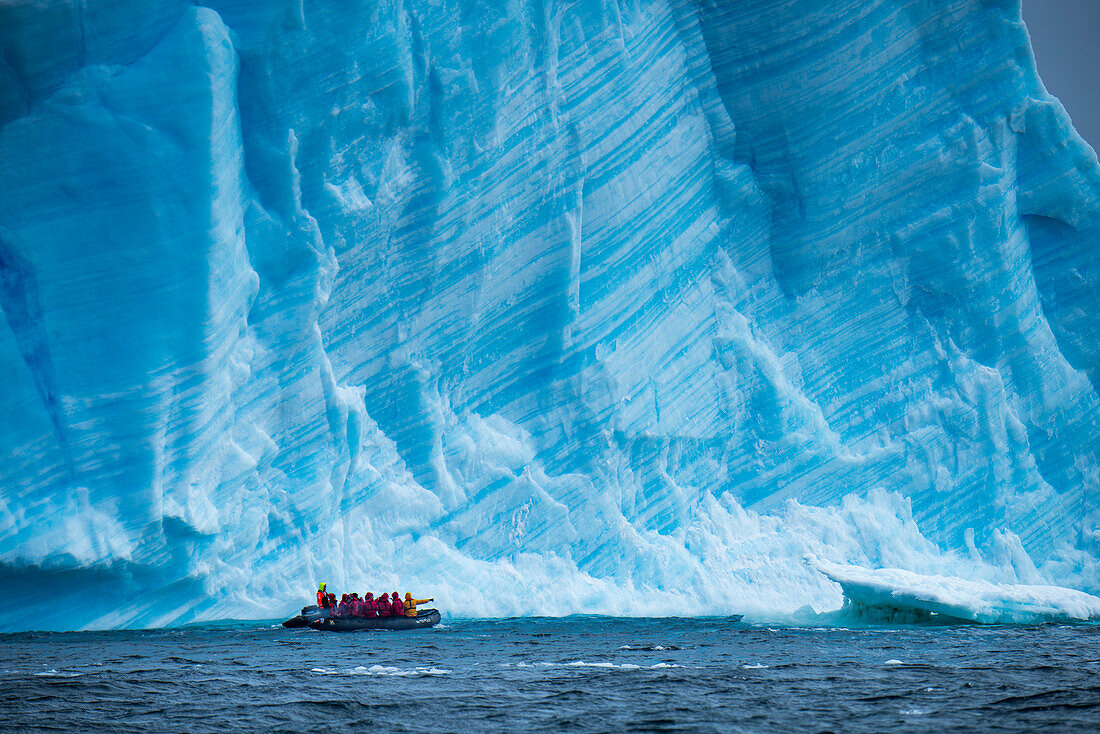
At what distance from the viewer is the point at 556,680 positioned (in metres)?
9.98

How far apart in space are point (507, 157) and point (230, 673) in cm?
918

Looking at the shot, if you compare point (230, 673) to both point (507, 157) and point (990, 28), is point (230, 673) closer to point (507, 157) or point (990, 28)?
point (507, 157)

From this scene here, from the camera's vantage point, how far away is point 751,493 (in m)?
18.5

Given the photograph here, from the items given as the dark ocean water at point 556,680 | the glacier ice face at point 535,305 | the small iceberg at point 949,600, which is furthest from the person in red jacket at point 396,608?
the small iceberg at point 949,600

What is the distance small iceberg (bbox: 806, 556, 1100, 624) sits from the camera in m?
14.3

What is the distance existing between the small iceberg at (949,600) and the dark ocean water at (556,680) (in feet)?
1.45

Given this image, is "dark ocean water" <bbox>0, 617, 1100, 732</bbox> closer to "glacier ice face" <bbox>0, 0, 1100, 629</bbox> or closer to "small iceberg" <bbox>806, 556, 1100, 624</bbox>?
"small iceberg" <bbox>806, 556, 1100, 624</bbox>

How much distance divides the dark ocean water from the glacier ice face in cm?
206

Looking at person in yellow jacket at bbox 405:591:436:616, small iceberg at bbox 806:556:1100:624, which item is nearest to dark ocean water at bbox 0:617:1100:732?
small iceberg at bbox 806:556:1100:624

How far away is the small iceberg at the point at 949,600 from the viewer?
14.3 metres

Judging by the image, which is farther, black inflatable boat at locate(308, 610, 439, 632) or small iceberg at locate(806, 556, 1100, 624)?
black inflatable boat at locate(308, 610, 439, 632)

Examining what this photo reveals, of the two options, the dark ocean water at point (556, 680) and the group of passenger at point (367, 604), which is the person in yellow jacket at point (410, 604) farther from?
the dark ocean water at point (556, 680)

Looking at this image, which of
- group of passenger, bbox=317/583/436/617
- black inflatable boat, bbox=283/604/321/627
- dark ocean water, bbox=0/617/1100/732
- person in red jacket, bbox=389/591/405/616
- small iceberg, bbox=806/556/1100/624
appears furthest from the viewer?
person in red jacket, bbox=389/591/405/616

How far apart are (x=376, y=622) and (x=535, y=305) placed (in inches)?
208
